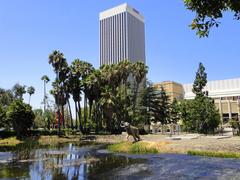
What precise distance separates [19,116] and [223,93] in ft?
367

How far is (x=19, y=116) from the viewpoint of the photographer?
50438 mm

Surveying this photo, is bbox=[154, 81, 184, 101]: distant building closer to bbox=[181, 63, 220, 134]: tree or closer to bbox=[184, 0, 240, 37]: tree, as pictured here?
bbox=[181, 63, 220, 134]: tree

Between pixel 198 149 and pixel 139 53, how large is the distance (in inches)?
6624

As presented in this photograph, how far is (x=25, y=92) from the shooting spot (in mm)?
94375

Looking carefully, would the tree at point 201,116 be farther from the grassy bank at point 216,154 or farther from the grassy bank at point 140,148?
the grassy bank at point 216,154

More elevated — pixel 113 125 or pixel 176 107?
pixel 176 107

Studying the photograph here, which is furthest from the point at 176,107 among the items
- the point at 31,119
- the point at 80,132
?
the point at 31,119

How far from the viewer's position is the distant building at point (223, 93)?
390 feet

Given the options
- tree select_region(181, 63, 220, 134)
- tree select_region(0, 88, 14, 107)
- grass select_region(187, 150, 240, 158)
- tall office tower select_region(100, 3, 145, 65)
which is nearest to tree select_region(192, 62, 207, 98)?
tree select_region(181, 63, 220, 134)

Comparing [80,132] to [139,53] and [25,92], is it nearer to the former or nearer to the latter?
[25,92]

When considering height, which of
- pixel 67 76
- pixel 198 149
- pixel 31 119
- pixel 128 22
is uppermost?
pixel 128 22

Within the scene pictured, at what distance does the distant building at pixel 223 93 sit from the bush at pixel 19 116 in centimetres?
8929

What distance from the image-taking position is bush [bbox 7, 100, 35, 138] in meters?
50.1

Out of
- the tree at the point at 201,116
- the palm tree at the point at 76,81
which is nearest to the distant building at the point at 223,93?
the tree at the point at 201,116
